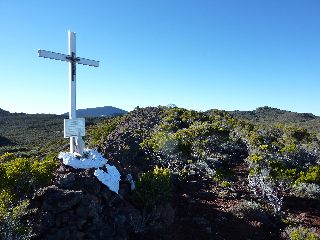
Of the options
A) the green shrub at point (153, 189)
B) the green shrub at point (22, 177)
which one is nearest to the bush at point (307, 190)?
the green shrub at point (153, 189)

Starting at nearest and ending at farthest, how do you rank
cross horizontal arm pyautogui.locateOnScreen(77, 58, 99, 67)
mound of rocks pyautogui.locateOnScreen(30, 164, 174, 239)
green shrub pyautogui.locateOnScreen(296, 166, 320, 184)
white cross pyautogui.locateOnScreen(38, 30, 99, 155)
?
mound of rocks pyautogui.locateOnScreen(30, 164, 174, 239) → white cross pyautogui.locateOnScreen(38, 30, 99, 155) → cross horizontal arm pyautogui.locateOnScreen(77, 58, 99, 67) → green shrub pyautogui.locateOnScreen(296, 166, 320, 184)

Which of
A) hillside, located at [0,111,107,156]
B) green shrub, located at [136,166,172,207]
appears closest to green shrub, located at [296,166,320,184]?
green shrub, located at [136,166,172,207]

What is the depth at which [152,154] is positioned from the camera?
806 inches

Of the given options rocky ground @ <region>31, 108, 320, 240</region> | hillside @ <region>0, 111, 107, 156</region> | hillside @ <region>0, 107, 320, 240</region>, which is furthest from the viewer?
hillside @ <region>0, 111, 107, 156</region>

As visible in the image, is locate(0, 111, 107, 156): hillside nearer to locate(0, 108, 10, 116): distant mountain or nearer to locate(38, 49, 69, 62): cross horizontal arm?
locate(0, 108, 10, 116): distant mountain

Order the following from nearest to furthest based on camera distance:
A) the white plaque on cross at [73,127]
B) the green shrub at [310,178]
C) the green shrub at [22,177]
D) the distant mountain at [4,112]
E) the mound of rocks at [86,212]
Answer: the mound of rocks at [86,212]
the green shrub at [22,177]
the white plaque on cross at [73,127]
the green shrub at [310,178]
the distant mountain at [4,112]

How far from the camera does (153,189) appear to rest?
12672 mm

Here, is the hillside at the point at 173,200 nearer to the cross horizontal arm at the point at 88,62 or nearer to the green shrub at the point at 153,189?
the green shrub at the point at 153,189

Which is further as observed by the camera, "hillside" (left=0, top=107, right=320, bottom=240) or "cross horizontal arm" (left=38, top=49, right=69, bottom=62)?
"cross horizontal arm" (left=38, top=49, right=69, bottom=62)

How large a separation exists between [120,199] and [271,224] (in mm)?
5163

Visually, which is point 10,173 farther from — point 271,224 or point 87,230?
point 271,224

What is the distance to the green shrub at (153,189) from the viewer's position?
12.6 metres

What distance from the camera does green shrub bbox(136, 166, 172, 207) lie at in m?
12.6

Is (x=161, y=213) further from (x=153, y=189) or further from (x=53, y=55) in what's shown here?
(x=53, y=55)
